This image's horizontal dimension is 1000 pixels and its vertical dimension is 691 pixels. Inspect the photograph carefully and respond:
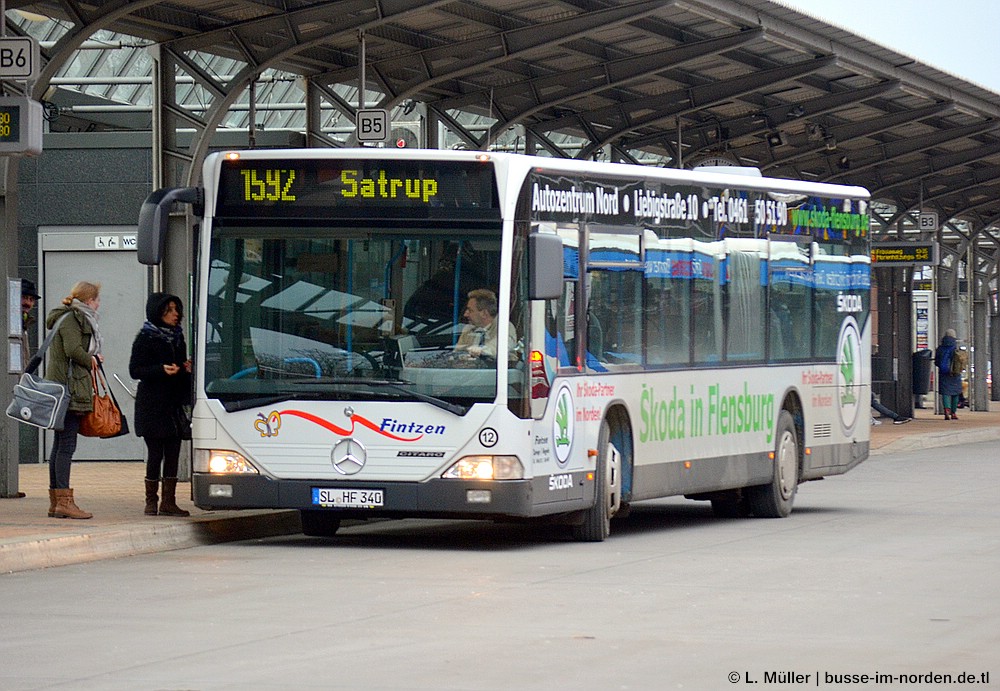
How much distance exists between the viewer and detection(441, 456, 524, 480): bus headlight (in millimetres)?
14414

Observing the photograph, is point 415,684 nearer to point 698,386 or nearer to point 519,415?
point 519,415

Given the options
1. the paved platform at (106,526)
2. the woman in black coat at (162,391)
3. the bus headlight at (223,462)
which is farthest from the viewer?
the woman in black coat at (162,391)

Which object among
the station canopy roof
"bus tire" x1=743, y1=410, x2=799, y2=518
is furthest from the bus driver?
the station canopy roof

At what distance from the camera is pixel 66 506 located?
51.2ft

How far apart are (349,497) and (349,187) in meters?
2.16

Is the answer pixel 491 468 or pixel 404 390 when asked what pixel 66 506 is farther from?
pixel 491 468

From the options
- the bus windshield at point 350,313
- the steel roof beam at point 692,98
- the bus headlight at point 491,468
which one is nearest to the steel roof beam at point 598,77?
the steel roof beam at point 692,98

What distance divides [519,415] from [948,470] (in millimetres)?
13478

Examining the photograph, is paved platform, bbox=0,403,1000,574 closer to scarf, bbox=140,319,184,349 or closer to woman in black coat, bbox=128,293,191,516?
woman in black coat, bbox=128,293,191,516

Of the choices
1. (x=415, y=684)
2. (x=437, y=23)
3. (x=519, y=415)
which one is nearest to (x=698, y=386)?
(x=519, y=415)

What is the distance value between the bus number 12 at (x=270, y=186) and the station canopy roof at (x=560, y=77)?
3.89 metres

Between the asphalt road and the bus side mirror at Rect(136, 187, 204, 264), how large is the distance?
A: 206 cm

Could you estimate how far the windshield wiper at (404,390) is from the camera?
14.4m

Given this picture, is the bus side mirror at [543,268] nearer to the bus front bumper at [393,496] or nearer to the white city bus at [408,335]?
the white city bus at [408,335]
